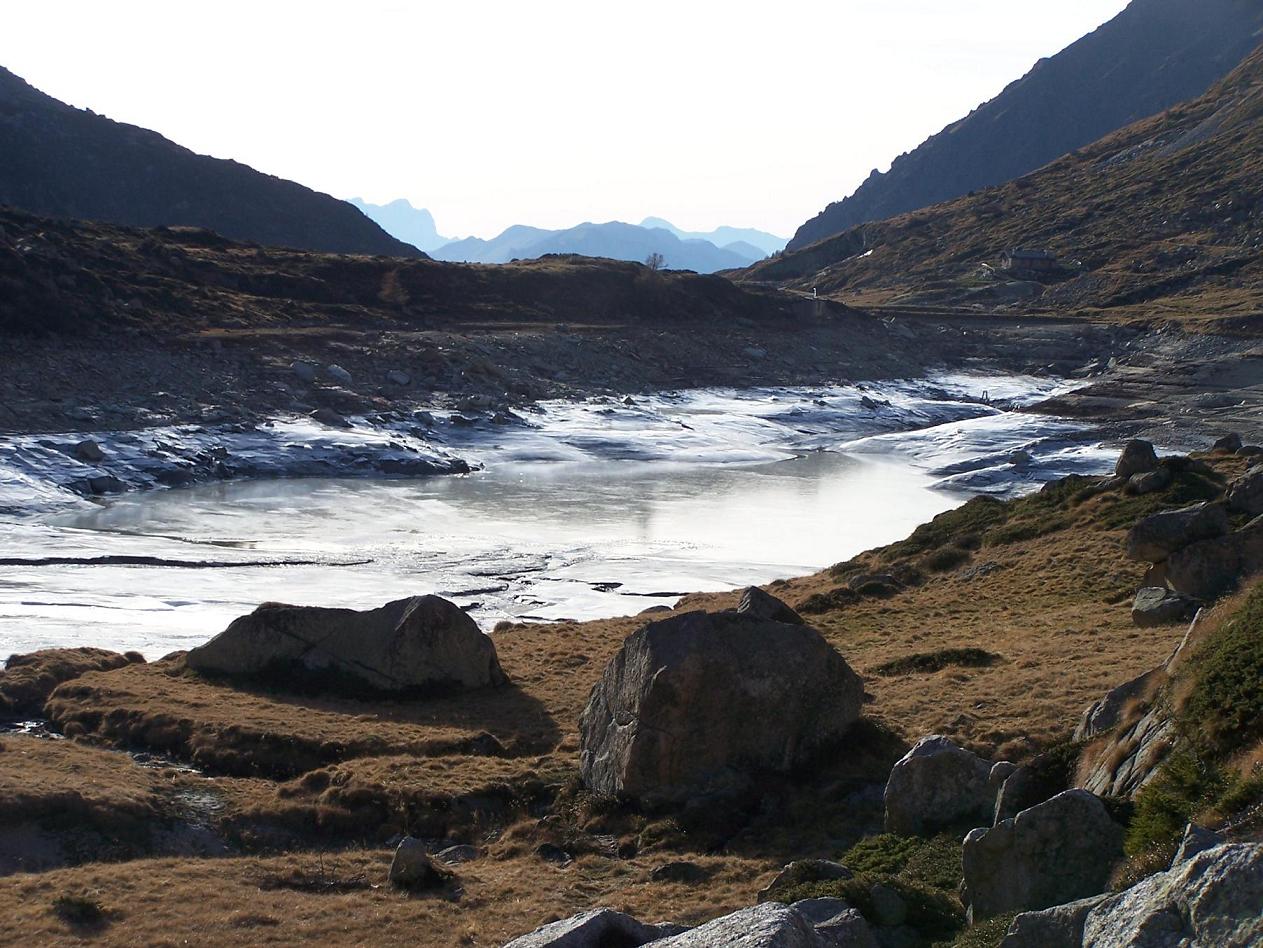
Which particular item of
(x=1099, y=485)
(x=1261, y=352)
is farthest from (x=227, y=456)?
(x=1261, y=352)

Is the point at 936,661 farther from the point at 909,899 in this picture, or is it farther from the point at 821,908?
the point at 821,908

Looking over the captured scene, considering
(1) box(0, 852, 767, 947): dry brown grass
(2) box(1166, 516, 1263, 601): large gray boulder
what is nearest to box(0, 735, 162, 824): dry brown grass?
(1) box(0, 852, 767, 947): dry brown grass

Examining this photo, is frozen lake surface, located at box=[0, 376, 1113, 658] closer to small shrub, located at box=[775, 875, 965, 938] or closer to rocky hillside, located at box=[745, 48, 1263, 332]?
small shrub, located at box=[775, 875, 965, 938]

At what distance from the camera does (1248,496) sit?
23.9 meters

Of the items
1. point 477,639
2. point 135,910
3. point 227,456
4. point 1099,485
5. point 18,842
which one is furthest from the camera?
point 227,456

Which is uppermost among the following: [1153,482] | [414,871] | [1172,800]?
[1172,800]

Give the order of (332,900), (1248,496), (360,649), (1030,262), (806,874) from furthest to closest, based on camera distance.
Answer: (1030,262), (1248,496), (360,649), (332,900), (806,874)

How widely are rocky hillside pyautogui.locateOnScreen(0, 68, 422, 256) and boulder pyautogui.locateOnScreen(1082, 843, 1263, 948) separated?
13341 centimetres

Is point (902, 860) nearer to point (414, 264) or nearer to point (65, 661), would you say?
point (65, 661)

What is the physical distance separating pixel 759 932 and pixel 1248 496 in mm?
19441

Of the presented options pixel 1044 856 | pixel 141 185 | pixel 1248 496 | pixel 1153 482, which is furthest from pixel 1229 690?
pixel 141 185

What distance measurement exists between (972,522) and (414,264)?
2420 inches

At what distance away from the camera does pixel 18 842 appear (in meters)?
14.8

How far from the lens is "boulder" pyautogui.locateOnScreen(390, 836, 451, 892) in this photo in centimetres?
1326
